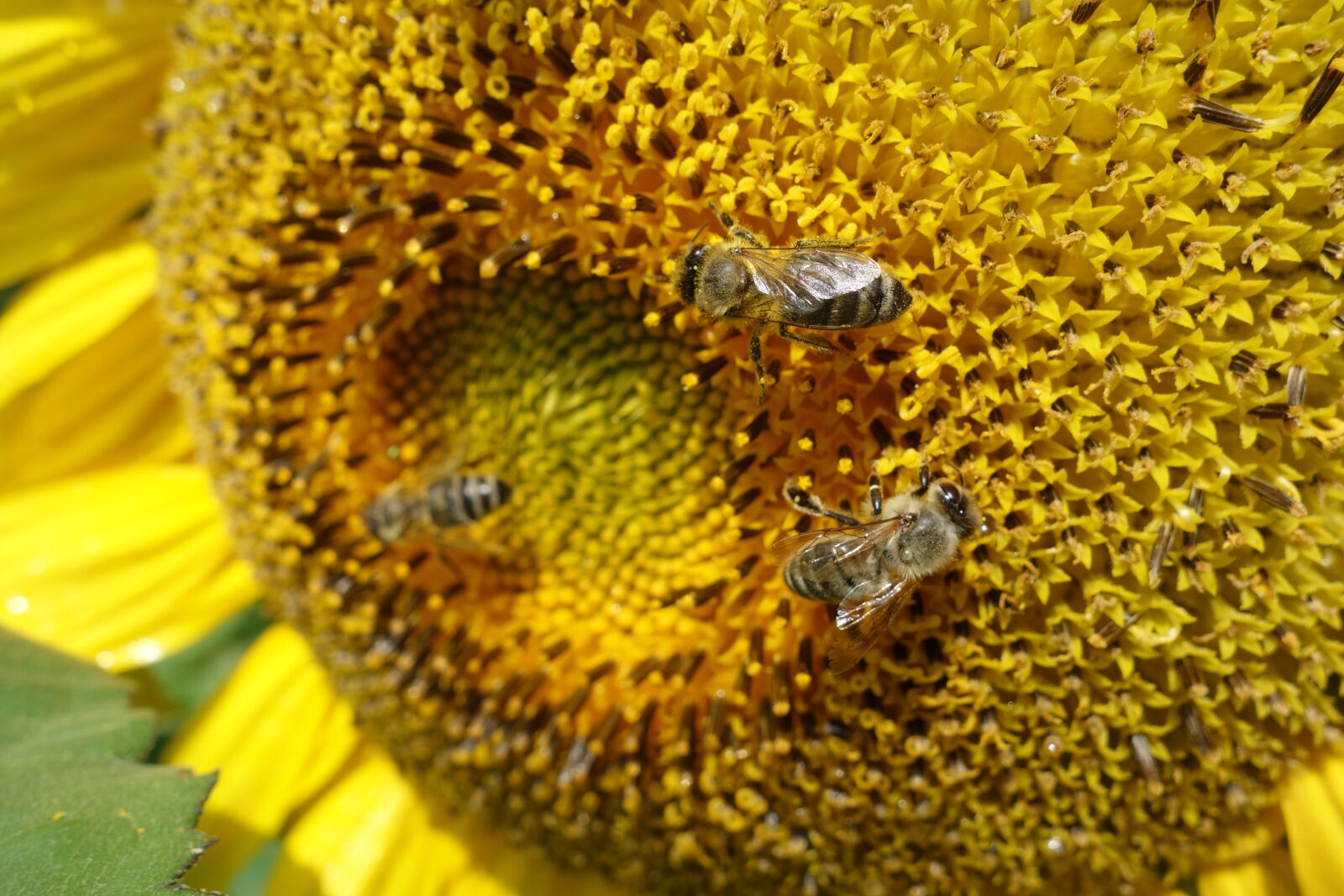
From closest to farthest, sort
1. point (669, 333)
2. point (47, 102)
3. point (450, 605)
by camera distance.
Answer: point (669, 333) < point (450, 605) < point (47, 102)

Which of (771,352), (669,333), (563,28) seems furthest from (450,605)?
(563,28)

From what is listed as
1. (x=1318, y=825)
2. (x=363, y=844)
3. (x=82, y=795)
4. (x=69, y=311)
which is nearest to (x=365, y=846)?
(x=363, y=844)

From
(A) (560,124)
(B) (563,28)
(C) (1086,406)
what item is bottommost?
(C) (1086,406)

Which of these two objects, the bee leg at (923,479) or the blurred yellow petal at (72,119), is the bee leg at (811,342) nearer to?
the bee leg at (923,479)

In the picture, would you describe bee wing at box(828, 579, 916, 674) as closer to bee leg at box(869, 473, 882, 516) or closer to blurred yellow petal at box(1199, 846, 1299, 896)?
bee leg at box(869, 473, 882, 516)

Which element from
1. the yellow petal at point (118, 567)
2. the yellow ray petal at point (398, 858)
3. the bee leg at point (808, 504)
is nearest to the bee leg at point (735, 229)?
the bee leg at point (808, 504)

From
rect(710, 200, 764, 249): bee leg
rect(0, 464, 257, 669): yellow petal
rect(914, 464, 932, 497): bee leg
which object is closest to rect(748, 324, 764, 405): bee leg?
rect(710, 200, 764, 249): bee leg

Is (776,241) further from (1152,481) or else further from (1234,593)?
(1234,593)

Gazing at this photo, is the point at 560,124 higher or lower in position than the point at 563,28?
lower

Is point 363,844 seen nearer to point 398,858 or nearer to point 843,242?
point 398,858
